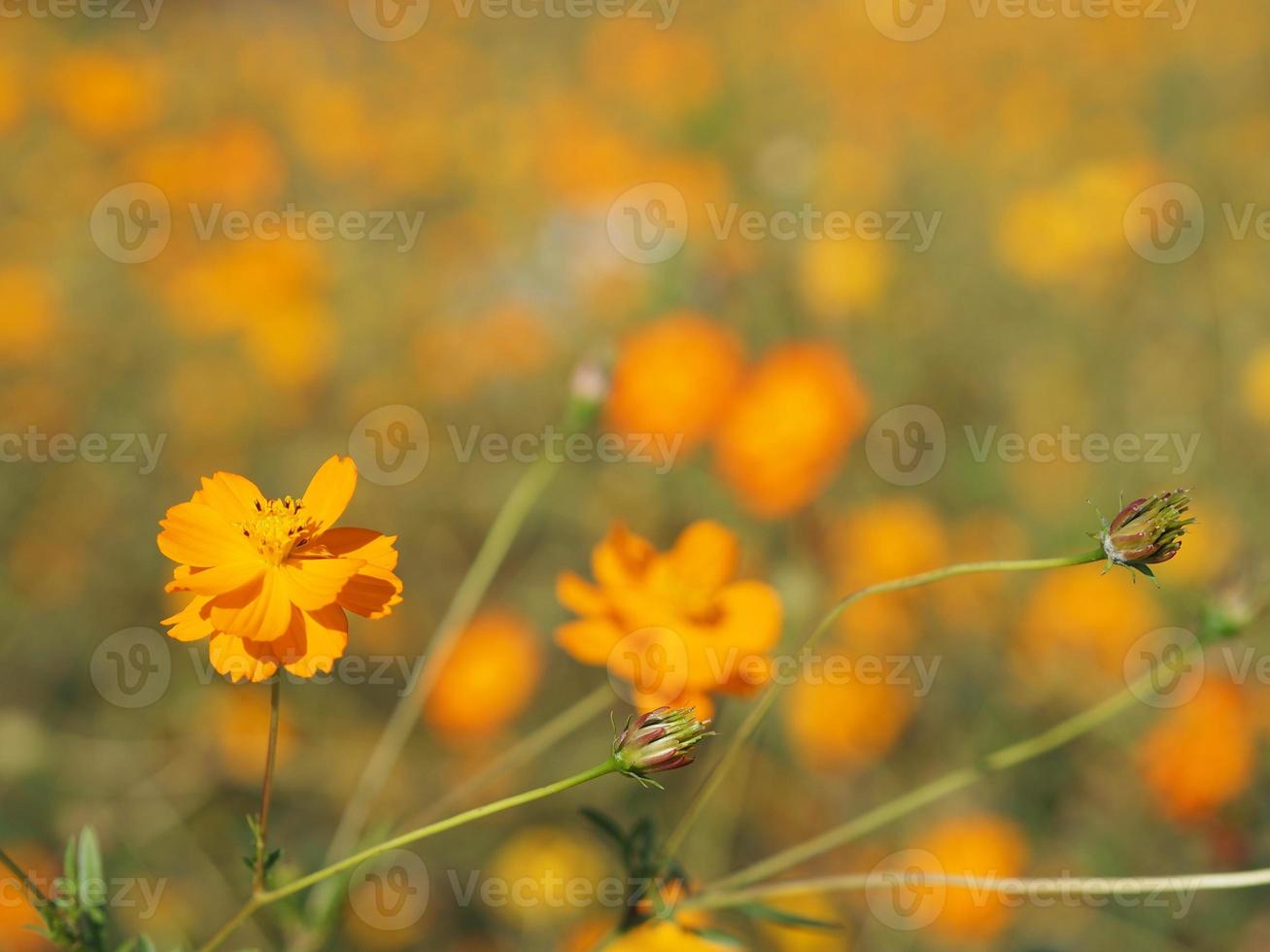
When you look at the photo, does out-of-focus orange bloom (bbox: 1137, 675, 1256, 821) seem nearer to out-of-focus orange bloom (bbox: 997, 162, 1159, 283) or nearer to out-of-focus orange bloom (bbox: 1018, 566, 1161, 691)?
out-of-focus orange bloom (bbox: 1018, 566, 1161, 691)

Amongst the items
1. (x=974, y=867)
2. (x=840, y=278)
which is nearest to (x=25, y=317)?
(x=840, y=278)

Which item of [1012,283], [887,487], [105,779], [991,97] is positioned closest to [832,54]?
[991,97]

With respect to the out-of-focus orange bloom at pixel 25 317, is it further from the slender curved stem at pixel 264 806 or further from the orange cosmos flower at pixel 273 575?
the slender curved stem at pixel 264 806

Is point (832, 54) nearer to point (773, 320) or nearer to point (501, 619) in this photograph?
point (773, 320)

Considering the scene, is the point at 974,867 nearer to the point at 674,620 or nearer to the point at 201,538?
the point at 674,620

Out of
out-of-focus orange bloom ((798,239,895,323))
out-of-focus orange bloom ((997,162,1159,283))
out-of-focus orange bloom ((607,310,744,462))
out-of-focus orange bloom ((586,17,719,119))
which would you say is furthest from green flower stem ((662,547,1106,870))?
out-of-focus orange bloom ((586,17,719,119))

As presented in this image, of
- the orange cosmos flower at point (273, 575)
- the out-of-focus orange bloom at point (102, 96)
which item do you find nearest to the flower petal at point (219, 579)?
the orange cosmos flower at point (273, 575)
